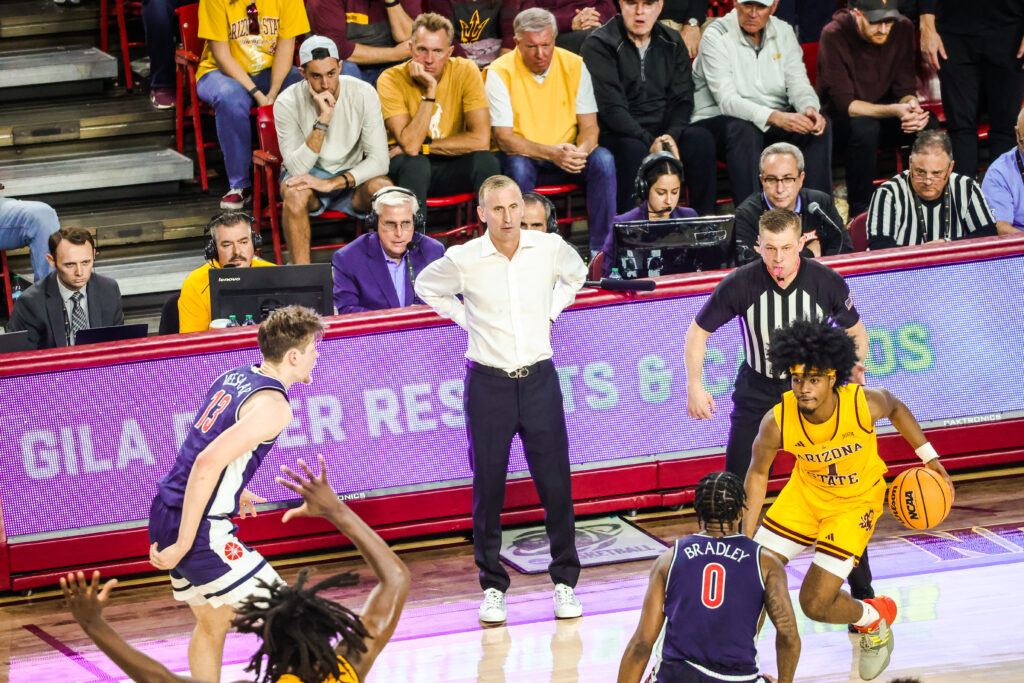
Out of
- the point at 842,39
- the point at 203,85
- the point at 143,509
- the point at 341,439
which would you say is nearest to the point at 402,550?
the point at 341,439

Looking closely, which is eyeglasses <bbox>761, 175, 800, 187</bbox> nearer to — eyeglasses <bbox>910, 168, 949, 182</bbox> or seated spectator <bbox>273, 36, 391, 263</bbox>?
eyeglasses <bbox>910, 168, 949, 182</bbox>

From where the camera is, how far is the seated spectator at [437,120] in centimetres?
922

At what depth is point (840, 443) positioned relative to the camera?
5598 millimetres

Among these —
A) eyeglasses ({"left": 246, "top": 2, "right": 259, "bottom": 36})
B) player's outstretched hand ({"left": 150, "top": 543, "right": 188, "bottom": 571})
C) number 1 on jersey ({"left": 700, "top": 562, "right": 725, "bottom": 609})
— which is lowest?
number 1 on jersey ({"left": 700, "top": 562, "right": 725, "bottom": 609})

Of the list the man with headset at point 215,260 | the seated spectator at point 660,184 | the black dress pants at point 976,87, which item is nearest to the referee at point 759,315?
the seated spectator at point 660,184

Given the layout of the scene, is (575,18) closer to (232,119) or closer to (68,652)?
(232,119)

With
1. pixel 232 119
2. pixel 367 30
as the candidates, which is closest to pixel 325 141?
pixel 232 119

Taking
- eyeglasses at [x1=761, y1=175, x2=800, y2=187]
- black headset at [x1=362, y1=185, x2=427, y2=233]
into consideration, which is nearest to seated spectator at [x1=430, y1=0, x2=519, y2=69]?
black headset at [x1=362, y1=185, x2=427, y2=233]

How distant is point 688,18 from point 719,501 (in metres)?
7.23

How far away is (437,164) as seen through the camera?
9555mm

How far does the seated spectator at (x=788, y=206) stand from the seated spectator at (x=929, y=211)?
0.52 metres

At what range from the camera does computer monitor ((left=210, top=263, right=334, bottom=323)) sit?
7.02 m

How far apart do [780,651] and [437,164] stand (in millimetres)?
5718

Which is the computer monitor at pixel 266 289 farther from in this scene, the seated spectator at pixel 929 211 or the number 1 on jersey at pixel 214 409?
the seated spectator at pixel 929 211
